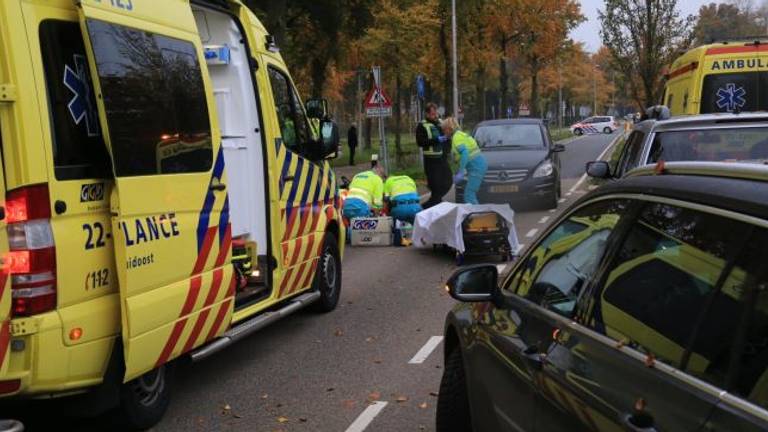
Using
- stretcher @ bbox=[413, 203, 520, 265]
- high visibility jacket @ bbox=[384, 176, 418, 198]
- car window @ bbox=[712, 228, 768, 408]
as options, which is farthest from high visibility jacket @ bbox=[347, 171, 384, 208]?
car window @ bbox=[712, 228, 768, 408]

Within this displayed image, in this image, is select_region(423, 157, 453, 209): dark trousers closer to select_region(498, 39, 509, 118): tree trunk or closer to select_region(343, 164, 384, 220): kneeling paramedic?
select_region(343, 164, 384, 220): kneeling paramedic

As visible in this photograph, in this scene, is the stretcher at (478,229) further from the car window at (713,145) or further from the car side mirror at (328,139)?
the car window at (713,145)

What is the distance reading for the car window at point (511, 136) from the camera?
16938 millimetres

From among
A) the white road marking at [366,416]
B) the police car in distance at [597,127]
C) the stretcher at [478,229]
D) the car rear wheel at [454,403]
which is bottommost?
the police car in distance at [597,127]

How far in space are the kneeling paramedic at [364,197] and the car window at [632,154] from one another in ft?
16.6

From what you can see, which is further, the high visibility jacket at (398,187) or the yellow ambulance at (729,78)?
the high visibility jacket at (398,187)

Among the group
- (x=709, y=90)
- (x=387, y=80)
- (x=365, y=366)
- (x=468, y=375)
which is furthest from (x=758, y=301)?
(x=387, y=80)

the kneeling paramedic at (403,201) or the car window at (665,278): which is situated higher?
the car window at (665,278)

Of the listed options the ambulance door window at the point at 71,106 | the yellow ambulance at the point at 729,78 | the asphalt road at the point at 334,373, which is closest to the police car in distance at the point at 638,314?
the asphalt road at the point at 334,373

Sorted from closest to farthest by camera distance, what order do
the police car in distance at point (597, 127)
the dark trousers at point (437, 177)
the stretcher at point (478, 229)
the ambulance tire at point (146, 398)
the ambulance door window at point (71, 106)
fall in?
1. the ambulance door window at point (71, 106)
2. the ambulance tire at point (146, 398)
3. the stretcher at point (478, 229)
4. the dark trousers at point (437, 177)
5. the police car in distance at point (597, 127)

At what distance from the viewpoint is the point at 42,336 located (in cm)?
400

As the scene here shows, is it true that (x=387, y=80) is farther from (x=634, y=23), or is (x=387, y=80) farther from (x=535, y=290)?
(x=535, y=290)

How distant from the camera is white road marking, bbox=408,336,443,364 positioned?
647cm

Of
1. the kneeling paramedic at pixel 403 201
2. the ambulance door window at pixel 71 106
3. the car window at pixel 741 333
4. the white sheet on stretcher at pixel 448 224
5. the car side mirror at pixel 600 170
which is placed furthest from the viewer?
the kneeling paramedic at pixel 403 201
